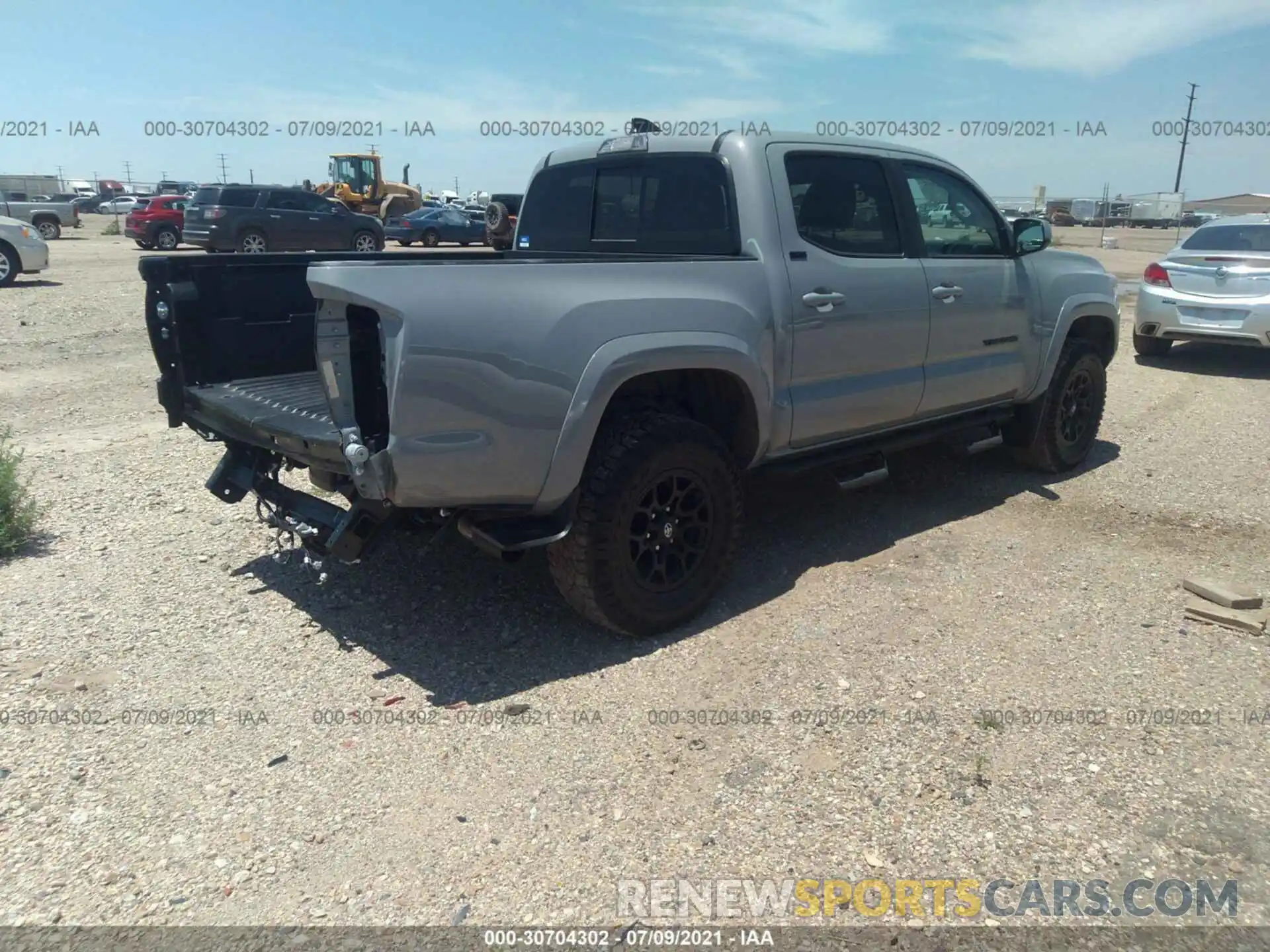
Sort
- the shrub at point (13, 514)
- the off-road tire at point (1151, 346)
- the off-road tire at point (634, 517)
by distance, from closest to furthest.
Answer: the off-road tire at point (634, 517), the shrub at point (13, 514), the off-road tire at point (1151, 346)

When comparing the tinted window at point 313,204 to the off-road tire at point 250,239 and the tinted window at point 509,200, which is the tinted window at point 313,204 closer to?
the off-road tire at point 250,239

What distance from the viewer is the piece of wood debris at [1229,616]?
410 centimetres

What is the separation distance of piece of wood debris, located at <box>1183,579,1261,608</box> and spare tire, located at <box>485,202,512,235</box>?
4.43 meters

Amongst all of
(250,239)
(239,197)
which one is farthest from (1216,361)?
(239,197)

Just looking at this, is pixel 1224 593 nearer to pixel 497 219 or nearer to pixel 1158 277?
pixel 497 219

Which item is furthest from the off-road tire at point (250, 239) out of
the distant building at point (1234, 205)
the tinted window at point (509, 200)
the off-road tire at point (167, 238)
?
the distant building at point (1234, 205)

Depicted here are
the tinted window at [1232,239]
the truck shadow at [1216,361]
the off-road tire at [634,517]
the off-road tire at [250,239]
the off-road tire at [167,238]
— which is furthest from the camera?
the off-road tire at [167,238]

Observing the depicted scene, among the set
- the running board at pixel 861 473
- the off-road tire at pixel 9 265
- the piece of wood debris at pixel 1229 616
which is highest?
the off-road tire at pixel 9 265

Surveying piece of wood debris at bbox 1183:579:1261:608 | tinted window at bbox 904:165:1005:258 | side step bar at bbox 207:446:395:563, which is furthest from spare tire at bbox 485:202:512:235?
piece of wood debris at bbox 1183:579:1261:608

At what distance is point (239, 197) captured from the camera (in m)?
20.7

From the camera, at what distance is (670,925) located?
8.18 feet

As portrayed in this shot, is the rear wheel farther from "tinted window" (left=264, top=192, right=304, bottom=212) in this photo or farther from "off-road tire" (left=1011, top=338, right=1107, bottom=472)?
"off-road tire" (left=1011, top=338, right=1107, bottom=472)

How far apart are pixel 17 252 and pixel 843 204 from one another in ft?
48.9

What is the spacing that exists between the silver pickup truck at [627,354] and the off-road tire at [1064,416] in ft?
1.16
